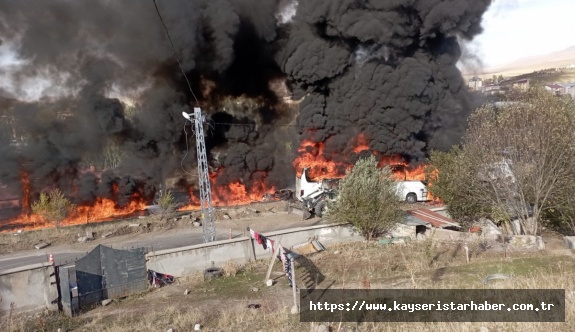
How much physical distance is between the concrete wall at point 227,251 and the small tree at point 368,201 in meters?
0.99

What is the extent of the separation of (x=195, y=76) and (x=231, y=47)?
438 centimetres

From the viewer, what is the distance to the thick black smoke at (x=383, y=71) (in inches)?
1467

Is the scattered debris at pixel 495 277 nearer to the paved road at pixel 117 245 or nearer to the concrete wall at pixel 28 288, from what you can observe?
the concrete wall at pixel 28 288

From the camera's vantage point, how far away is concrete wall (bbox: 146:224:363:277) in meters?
18.4

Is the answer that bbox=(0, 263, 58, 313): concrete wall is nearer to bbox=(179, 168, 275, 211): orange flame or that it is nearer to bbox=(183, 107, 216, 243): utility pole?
bbox=(183, 107, 216, 243): utility pole

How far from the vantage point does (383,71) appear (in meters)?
37.8

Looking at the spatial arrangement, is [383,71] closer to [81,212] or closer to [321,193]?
[321,193]

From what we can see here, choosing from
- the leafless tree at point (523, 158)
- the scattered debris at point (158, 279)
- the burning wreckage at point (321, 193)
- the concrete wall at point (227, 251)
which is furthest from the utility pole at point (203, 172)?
the leafless tree at point (523, 158)

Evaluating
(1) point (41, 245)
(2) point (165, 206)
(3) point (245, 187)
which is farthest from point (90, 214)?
(3) point (245, 187)

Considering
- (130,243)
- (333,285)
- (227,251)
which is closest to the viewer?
(333,285)

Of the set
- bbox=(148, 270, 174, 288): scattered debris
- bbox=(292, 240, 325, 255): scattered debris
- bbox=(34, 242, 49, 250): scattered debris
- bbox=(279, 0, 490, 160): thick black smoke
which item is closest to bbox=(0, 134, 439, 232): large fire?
bbox=(279, 0, 490, 160): thick black smoke

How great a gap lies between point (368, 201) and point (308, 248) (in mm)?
3556

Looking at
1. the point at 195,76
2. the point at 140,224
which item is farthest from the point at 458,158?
the point at 195,76

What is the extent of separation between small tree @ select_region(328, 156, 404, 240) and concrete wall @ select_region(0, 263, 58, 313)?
41.0 feet
